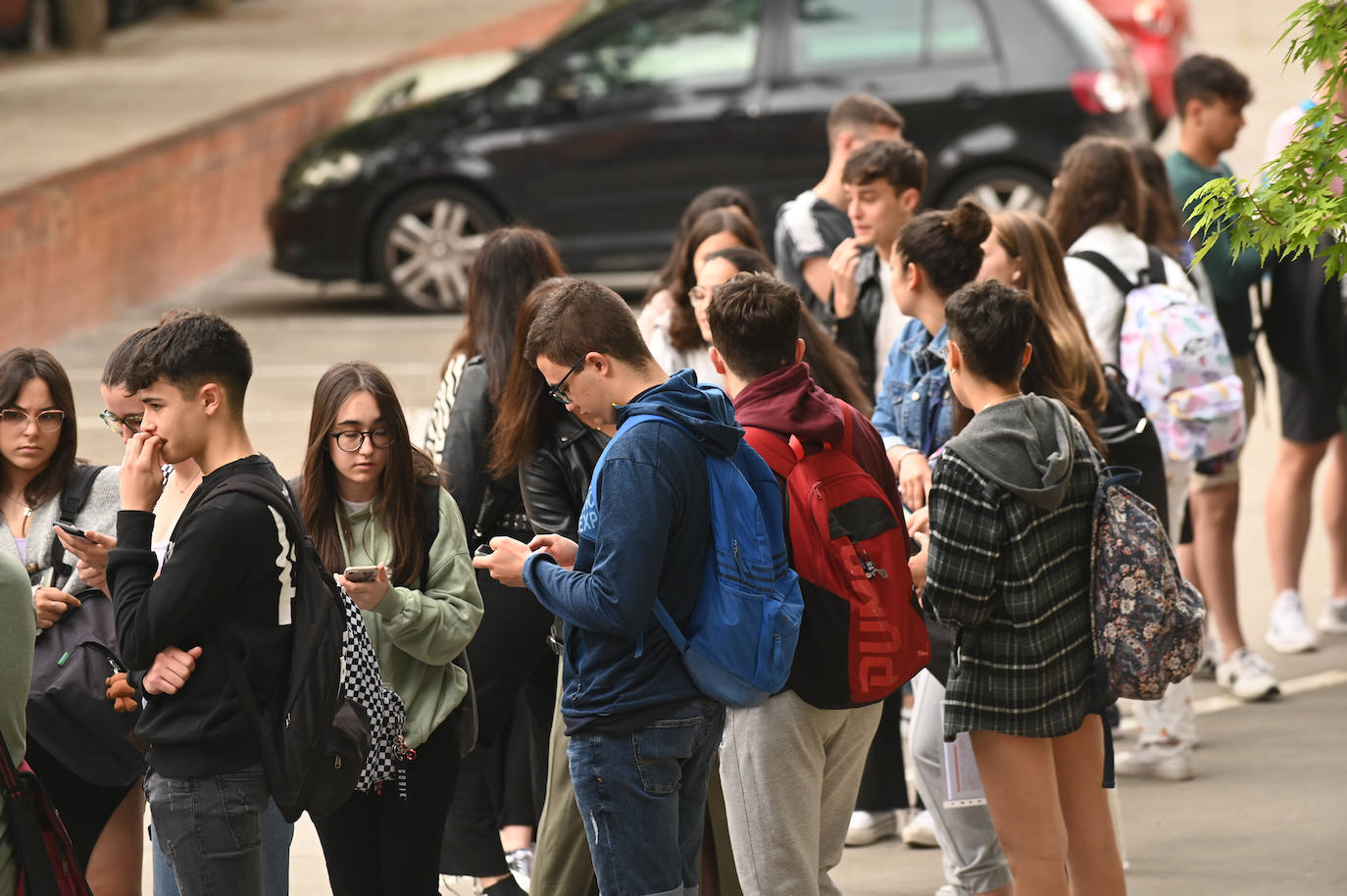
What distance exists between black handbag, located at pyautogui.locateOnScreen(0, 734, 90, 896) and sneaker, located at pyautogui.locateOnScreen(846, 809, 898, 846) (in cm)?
302

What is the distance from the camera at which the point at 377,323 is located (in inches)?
517

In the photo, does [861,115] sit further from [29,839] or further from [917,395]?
[29,839]

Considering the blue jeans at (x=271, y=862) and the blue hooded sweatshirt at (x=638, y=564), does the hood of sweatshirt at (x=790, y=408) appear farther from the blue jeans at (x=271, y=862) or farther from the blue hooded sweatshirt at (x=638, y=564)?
the blue jeans at (x=271, y=862)

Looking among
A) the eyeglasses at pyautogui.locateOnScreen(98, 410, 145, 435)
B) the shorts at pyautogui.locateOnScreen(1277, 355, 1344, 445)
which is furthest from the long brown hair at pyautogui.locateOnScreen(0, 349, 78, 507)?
the shorts at pyautogui.locateOnScreen(1277, 355, 1344, 445)

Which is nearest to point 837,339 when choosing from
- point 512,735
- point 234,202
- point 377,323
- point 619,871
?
point 512,735

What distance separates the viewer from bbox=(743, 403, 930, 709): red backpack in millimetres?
4281

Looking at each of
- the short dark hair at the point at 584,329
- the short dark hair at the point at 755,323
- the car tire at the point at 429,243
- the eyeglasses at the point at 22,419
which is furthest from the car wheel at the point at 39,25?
the short dark hair at the point at 584,329

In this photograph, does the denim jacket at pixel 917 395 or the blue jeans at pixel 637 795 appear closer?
the blue jeans at pixel 637 795

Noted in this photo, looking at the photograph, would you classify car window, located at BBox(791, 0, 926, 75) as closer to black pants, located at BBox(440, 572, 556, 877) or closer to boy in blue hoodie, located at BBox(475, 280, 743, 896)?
black pants, located at BBox(440, 572, 556, 877)

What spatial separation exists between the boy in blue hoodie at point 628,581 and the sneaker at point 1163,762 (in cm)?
285

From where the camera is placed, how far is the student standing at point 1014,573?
4305mm

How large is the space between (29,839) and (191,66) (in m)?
18.0

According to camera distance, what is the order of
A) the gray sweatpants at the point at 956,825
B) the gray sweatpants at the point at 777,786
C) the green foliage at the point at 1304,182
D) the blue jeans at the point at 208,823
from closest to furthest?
the blue jeans at the point at 208,823, the green foliage at the point at 1304,182, the gray sweatpants at the point at 777,786, the gray sweatpants at the point at 956,825

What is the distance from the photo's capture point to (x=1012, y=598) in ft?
14.3
